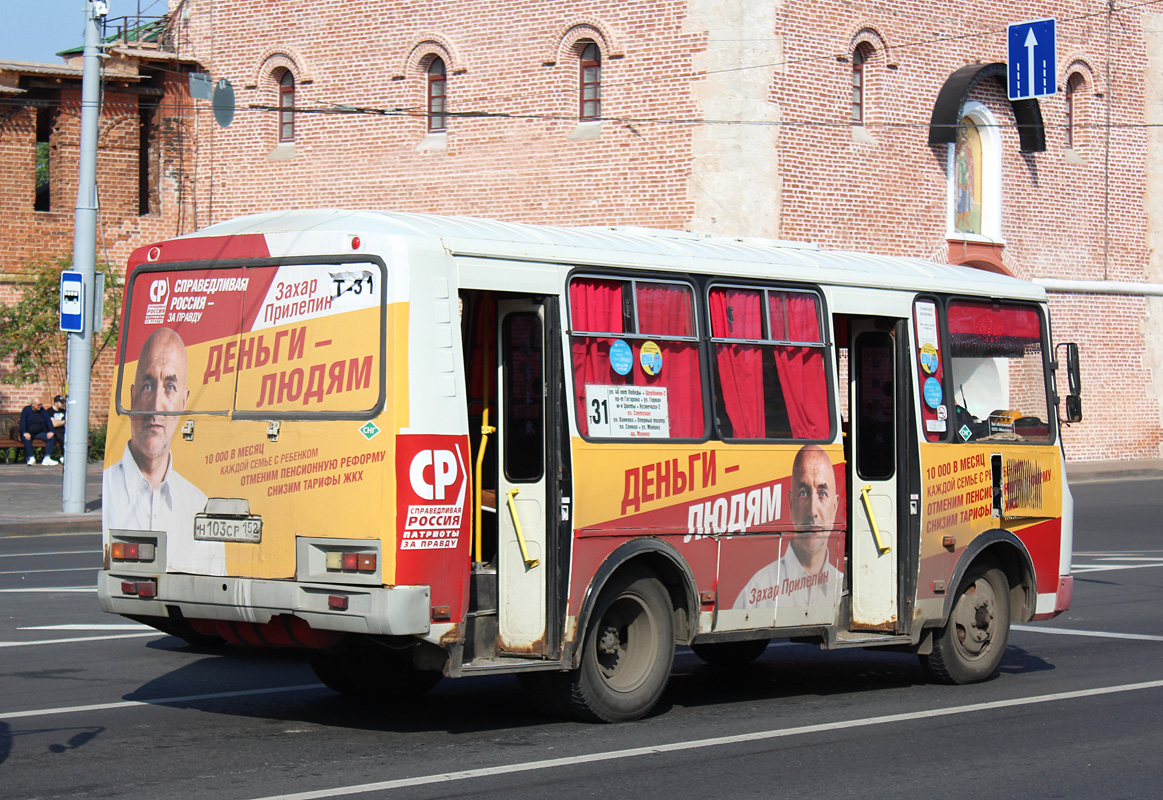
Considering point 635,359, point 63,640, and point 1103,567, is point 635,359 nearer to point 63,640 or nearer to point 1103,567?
point 63,640

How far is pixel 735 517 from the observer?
9312 mm

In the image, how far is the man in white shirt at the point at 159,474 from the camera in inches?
329

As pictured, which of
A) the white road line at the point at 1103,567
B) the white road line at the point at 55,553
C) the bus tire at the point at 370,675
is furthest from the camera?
the white road line at the point at 55,553

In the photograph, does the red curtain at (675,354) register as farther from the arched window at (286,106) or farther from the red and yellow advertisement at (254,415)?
the arched window at (286,106)

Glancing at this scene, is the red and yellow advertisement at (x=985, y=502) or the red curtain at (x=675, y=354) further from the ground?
the red curtain at (x=675, y=354)

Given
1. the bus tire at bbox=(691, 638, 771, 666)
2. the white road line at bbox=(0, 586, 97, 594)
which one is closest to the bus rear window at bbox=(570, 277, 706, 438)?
the bus tire at bbox=(691, 638, 771, 666)

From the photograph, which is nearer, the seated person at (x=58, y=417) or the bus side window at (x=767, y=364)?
the bus side window at (x=767, y=364)

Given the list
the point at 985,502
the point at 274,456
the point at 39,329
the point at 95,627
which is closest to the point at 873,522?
the point at 985,502

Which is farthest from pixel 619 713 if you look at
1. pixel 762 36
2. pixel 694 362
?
pixel 762 36

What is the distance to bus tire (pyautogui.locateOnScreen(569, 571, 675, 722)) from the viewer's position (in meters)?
8.61

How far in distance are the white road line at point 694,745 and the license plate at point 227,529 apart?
62.3 inches

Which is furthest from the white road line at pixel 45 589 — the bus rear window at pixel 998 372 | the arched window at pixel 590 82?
the arched window at pixel 590 82

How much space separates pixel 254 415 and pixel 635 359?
2139 mm

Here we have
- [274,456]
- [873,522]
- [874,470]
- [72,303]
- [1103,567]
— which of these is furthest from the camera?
[72,303]
